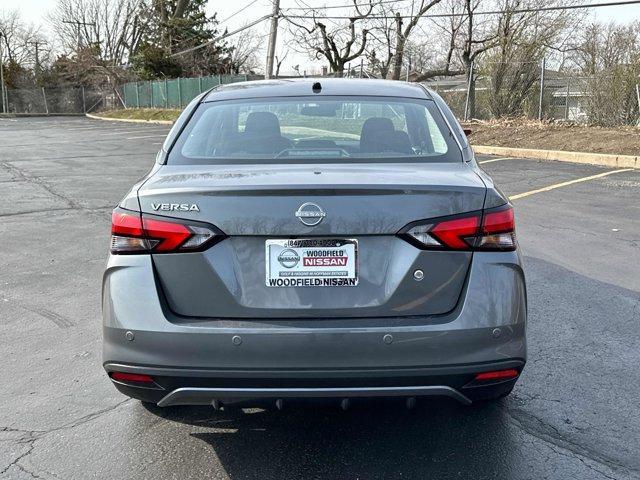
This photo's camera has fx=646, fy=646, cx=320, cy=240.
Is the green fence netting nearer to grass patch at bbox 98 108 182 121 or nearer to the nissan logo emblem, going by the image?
grass patch at bbox 98 108 182 121

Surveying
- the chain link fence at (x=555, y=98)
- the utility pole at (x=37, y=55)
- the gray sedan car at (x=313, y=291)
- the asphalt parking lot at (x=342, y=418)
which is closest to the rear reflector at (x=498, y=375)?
the gray sedan car at (x=313, y=291)

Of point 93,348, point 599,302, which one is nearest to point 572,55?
point 599,302

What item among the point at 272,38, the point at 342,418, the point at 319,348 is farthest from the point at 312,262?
the point at 272,38

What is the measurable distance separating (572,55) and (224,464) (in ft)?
96.9

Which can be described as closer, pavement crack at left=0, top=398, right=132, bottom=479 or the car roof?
pavement crack at left=0, top=398, right=132, bottom=479

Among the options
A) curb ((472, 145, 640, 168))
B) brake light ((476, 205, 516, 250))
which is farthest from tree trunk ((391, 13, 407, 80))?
brake light ((476, 205, 516, 250))

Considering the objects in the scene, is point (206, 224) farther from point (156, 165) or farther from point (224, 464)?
point (224, 464)

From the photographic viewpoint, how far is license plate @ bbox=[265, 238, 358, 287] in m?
2.42

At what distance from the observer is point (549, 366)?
148 inches

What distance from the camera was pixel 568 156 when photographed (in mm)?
13883

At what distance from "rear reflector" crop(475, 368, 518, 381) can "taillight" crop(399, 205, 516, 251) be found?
0.49 metres

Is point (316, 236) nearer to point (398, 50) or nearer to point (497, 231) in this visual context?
point (497, 231)

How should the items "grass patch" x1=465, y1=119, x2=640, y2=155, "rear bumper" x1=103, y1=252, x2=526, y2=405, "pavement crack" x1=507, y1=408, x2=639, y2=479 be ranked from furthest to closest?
"grass patch" x1=465, y1=119, x2=640, y2=155 → "pavement crack" x1=507, y1=408, x2=639, y2=479 → "rear bumper" x1=103, y1=252, x2=526, y2=405

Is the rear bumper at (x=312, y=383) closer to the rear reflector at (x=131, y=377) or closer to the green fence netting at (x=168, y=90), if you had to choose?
the rear reflector at (x=131, y=377)
